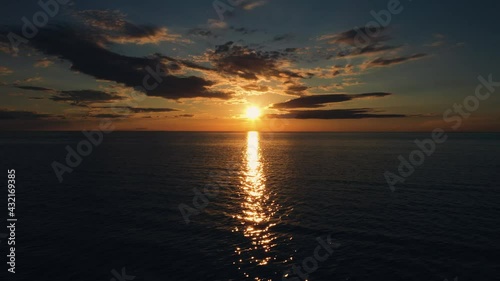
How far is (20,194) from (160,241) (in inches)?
1317

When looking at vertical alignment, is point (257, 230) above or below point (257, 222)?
below

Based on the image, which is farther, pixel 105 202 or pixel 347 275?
pixel 105 202

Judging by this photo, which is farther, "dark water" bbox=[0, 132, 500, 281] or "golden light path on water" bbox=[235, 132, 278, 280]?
"golden light path on water" bbox=[235, 132, 278, 280]

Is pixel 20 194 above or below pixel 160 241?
above

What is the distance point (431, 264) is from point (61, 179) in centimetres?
6542

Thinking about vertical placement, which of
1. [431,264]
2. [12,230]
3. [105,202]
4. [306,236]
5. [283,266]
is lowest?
[431,264]

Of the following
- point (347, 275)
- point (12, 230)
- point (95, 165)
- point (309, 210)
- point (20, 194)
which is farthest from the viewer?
point (95, 165)

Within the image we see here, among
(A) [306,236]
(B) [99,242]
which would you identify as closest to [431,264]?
(A) [306,236]

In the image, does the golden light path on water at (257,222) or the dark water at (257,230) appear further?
the golden light path on water at (257,222)

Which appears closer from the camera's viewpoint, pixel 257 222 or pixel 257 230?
pixel 257 230

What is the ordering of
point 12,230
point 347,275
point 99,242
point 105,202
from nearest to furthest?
point 347,275
point 99,242
point 12,230
point 105,202

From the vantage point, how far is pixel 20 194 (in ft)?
157

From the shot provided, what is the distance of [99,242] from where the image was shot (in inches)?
1144

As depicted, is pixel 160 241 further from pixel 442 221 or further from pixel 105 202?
pixel 442 221
